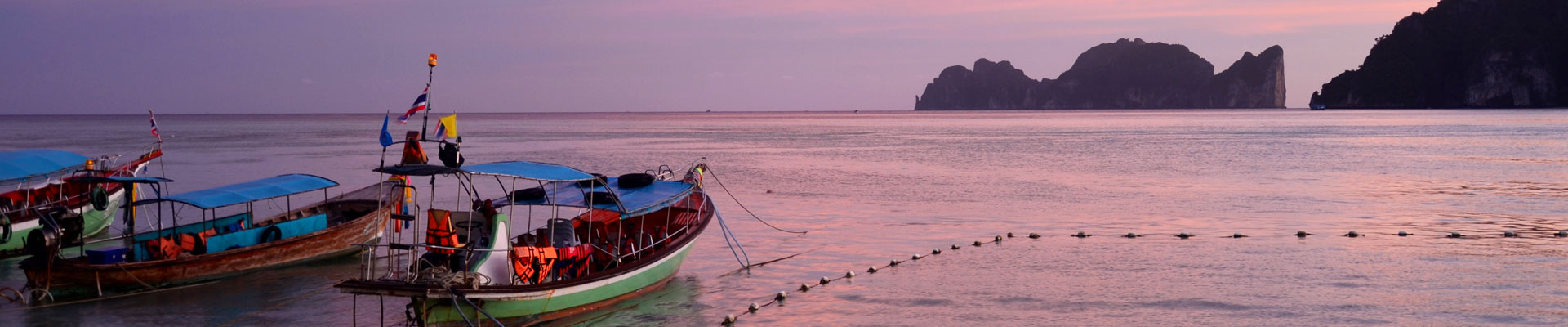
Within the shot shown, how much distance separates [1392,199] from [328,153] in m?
46.7

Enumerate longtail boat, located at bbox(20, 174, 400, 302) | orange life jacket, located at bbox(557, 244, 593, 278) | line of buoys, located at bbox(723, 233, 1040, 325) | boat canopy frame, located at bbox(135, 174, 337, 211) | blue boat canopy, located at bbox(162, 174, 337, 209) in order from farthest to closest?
blue boat canopy, located at bbox(162, 174, 337, 209), boat canopy frame, located at bbox(135, 174, 337, 211), longtail boat, located at bbox(20, 174, 400, 302), line of buoys, located at bbox(723, 233, 1040, 325), orange life jacket, located at bbox(557, 244, 593, 278)

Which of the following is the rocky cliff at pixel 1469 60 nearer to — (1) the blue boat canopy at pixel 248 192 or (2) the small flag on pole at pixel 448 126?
(1) the blue boat canopy at pixel 248 192

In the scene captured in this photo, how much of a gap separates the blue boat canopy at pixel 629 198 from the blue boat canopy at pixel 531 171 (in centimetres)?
25

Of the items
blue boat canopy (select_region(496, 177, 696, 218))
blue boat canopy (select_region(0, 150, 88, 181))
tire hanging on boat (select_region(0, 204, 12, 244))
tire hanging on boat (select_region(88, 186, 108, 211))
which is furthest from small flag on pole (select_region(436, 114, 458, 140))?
tire hanging on boat (select_region(88, 186, 108, 211))

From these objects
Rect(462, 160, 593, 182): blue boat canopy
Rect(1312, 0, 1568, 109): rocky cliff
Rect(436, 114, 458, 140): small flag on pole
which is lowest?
Rect(462, 160, 593, 182): blue boat canopy

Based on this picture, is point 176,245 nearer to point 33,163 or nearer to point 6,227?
point 6,227

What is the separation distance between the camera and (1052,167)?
41812mm

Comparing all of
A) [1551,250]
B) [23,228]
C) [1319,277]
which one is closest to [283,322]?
[23,228]

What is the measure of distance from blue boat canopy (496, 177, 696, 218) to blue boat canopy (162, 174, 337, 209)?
3.86m

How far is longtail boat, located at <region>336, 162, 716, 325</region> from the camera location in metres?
12.1

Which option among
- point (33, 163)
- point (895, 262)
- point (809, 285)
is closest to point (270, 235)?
point (33, 163)

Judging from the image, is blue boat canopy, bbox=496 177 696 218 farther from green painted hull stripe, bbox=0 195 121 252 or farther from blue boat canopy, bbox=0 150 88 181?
blue boat canopy, bbox=0 150 88 181

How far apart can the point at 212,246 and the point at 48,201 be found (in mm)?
6871

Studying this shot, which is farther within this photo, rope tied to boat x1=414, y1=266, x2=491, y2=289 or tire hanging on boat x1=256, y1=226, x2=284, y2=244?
tire hanging on boat x1=256, y1=226, x2=284, y2=244
